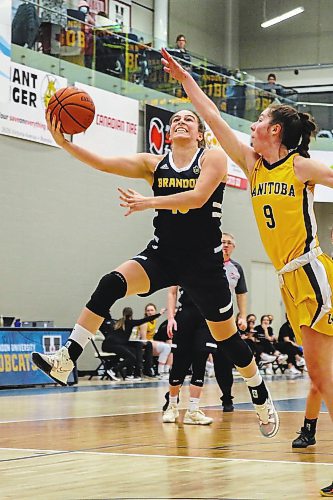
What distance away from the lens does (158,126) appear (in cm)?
1883

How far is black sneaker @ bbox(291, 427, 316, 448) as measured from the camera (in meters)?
6.01

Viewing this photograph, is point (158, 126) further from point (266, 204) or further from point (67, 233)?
point (266, 204)

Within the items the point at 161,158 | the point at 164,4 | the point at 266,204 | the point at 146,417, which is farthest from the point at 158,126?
the point at 266,204

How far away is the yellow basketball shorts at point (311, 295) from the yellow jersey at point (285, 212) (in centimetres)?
10

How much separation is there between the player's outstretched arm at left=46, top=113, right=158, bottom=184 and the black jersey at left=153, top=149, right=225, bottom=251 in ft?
0.28

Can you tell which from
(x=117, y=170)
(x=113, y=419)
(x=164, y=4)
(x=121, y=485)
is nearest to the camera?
(x=121, y=485)

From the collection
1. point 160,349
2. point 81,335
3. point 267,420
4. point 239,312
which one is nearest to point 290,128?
point 81,335

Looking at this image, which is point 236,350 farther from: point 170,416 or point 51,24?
point 51,24

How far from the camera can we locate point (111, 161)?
220 inches

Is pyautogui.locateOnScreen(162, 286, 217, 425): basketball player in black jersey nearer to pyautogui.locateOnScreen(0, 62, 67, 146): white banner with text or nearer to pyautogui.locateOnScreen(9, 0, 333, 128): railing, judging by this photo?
pyautogui.locateOnScreen(0, 62, 67, 146): white banner with text

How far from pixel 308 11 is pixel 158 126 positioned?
1180 centimetres

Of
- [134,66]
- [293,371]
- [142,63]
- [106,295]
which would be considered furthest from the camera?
[293,371]

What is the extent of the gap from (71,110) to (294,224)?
1664 mm

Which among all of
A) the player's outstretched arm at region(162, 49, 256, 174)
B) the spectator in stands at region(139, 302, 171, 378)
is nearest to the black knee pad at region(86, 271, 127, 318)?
the player's outstretched arm at region(162, 49, 256, 174)
